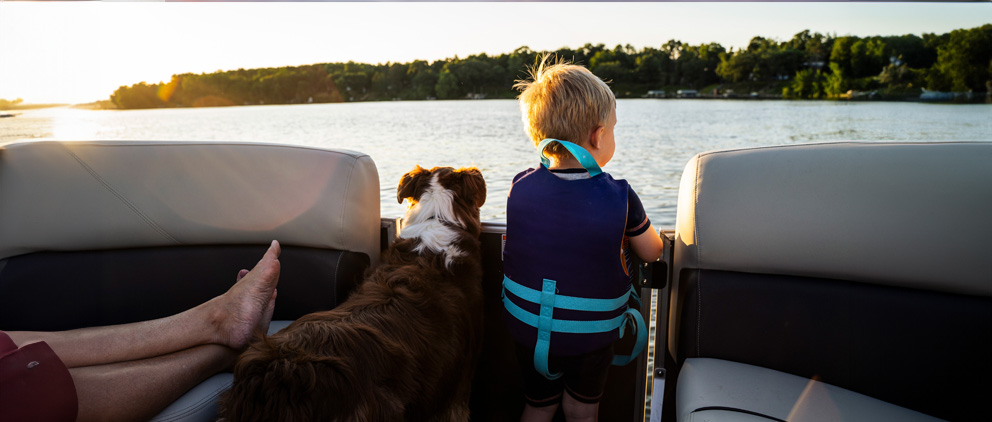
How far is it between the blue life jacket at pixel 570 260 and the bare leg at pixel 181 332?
95cm

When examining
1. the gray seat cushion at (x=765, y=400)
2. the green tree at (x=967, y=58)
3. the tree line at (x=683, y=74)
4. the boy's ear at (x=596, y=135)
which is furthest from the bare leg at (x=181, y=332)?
the green tree at (x=967, y=58)

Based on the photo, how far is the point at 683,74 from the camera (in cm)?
3216

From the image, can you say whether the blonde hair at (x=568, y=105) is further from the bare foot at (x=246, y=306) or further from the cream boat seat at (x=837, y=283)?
the bare foot at (x=246, y=306)

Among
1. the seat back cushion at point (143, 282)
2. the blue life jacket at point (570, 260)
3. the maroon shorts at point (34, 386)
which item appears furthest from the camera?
the seat back cushion at point (143, 282)

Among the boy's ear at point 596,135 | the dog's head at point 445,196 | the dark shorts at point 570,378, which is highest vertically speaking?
the boy's ear at point 596,135

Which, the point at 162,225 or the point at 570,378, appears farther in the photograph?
the point at 162,225

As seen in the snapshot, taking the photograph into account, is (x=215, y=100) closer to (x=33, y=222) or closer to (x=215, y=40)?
(x=215, y=40)

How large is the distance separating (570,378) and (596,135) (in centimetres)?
89

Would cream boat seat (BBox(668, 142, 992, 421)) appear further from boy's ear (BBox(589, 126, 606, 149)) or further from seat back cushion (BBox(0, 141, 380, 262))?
seat back cushion (BBox(0, 141, 380, 262))

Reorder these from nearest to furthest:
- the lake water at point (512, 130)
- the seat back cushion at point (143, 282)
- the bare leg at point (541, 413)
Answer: the bare leg at point (541, 413), the seat back cushion at point (143, 282), the lake water at point (512, 130)

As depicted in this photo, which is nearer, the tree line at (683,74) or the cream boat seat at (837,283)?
the cream boat seat at (837,283)

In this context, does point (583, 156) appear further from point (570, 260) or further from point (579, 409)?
point (579, 409)

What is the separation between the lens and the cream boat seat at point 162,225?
2279 mm

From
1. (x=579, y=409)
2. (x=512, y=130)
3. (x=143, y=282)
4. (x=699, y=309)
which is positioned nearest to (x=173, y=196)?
(x=143, y=282)
